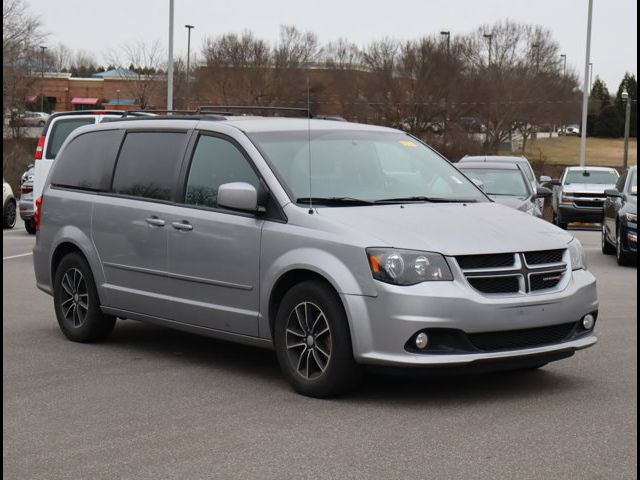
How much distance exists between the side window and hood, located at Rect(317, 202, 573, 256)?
35.7 inches

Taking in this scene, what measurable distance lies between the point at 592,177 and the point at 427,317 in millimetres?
25429

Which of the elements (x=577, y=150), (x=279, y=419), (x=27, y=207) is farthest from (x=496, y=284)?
(x=577, y=150)

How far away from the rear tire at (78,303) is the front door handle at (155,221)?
982 millimetres

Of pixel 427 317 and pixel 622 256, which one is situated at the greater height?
pixel 427 317

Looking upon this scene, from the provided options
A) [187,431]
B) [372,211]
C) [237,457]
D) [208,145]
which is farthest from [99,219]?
[237,457]

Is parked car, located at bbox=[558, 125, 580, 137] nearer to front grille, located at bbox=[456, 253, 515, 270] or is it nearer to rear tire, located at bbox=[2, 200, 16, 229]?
rear tire, located at bbox=[2, 200, 16, 229]

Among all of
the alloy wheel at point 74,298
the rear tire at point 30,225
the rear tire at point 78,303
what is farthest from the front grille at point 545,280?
the rear tire at point 30,225

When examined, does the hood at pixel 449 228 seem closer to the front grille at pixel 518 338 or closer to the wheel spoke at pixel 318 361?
the front grille at pixel 518 338

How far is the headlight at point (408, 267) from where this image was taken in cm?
706

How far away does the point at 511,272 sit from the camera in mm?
7234

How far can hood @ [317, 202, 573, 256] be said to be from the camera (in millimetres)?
7164

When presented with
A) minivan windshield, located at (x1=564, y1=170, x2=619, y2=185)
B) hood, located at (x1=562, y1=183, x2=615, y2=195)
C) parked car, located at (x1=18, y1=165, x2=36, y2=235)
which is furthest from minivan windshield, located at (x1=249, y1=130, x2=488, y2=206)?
minivan windshield, located at (x1=564, y1=170, x2=619, y2=185)

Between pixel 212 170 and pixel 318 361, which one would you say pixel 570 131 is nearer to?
pixel 212 170

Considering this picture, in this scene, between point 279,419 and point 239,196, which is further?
point 239,196
